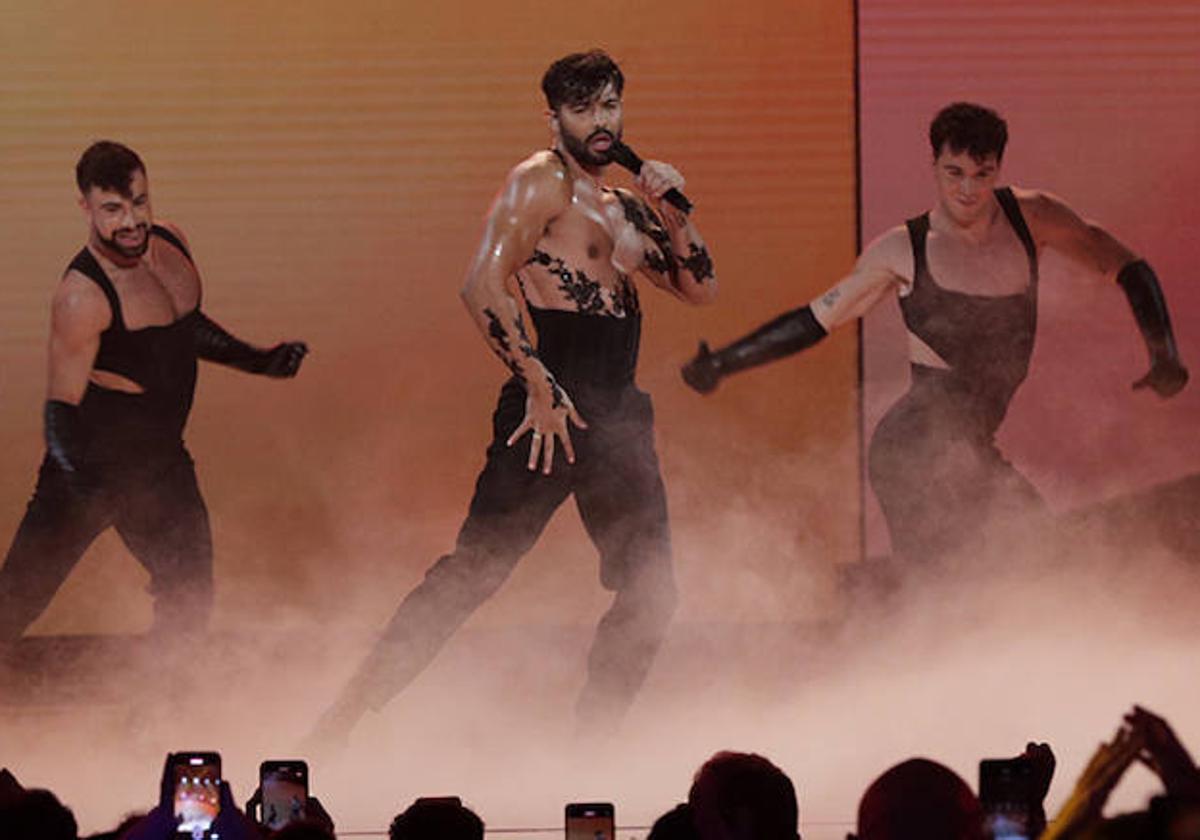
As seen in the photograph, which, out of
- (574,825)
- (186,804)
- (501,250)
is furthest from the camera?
(501,250)

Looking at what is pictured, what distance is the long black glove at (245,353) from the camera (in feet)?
23.7

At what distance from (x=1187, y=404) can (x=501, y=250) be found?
8.19 ft

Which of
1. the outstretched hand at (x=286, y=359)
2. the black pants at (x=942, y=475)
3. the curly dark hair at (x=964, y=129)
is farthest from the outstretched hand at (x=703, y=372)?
the outstretched hand at (x=286, y=359)

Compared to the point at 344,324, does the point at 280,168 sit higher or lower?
higher

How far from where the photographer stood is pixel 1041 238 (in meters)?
7.34

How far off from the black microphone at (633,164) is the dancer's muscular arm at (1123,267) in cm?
120

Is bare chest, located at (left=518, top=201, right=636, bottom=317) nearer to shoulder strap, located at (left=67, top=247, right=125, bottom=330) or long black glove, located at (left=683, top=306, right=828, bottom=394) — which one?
long black glove, located at (left=683, top=306, right=828, bottom=394)

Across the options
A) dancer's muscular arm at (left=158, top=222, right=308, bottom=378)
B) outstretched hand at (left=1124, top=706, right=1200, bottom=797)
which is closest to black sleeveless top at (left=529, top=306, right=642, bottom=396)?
dancer's muscular arm at (left=158, top=222, right=308, bottom=378)

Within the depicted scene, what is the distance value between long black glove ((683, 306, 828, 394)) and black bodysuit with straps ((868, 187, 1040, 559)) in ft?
1.24

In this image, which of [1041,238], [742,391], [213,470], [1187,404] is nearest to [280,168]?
[213,470]

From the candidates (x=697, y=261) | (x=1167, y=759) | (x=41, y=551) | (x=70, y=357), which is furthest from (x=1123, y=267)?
(x=1167, y=759)

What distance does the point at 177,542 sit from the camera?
7227mm

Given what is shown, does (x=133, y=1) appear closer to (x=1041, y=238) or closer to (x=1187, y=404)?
(x=1041, y=238)

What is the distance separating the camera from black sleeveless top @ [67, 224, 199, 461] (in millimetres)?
7188
